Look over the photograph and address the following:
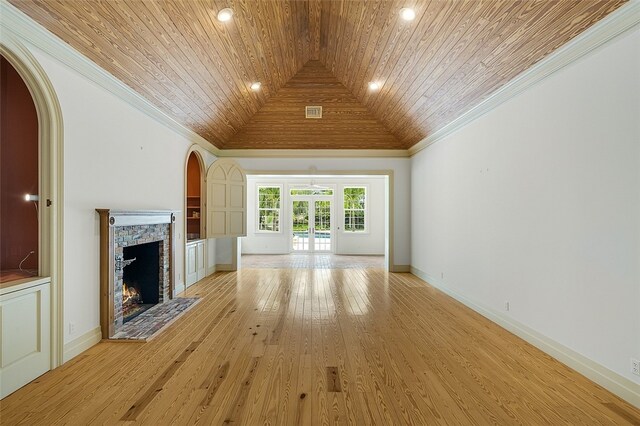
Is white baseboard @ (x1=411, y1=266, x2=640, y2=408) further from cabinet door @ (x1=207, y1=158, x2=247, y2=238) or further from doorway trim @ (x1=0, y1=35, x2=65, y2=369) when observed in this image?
cabinet door @ (x1=207, y1=158, x2=247, y2=238)

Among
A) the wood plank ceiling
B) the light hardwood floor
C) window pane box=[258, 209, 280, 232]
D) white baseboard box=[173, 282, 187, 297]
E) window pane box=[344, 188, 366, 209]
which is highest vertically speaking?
the wood plank ceiling

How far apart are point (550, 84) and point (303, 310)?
3784 millimetres

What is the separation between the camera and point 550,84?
2.85m

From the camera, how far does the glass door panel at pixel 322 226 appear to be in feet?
34.6

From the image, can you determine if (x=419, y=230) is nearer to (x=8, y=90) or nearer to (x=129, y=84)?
(x=129, y=84)

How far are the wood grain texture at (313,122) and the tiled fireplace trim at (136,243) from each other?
9.63ft

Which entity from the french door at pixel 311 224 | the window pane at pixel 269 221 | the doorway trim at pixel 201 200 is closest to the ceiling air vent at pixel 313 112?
the doorway trim at pixel 201 200

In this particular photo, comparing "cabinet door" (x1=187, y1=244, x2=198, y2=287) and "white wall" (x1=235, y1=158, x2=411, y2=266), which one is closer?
"cabinet door" (x1=187, y1=244, x2=198, y2=287)

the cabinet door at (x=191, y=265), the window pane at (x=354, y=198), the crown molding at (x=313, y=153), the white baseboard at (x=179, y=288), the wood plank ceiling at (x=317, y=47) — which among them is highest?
the wood plank ceiling at (x=317, y=47)

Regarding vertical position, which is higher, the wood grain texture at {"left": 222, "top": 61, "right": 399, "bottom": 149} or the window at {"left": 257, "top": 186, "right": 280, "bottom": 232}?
the wood grain texture at {"left": 222, "top": 61, "right": 399, "bottom": 149}

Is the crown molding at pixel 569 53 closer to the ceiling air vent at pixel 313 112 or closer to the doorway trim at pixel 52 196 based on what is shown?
the ceiling air vent at pixel 313 112

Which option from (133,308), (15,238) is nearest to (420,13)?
(15,238)

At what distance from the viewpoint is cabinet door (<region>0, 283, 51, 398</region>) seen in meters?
2.17

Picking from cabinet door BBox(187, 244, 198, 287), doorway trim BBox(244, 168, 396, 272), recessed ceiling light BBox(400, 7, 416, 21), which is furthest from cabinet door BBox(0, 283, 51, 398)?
doorway trim BBox(244, 168, 396, 272)
